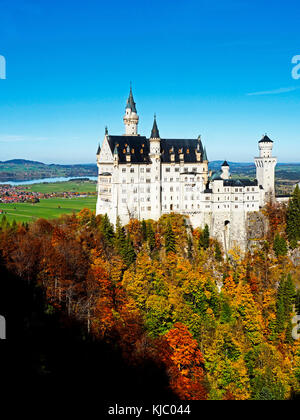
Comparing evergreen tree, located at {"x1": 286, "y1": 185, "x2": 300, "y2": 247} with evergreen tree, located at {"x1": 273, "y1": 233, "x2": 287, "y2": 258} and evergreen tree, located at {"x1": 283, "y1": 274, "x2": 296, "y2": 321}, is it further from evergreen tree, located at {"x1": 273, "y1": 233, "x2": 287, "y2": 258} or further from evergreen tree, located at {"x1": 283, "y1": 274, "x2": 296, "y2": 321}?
evergreen tree, located at {"x1": 283, "y1": 274, "x2": 296, "y2": 321}

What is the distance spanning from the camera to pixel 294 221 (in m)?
71.5

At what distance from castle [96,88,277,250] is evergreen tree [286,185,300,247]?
5505 millimetres

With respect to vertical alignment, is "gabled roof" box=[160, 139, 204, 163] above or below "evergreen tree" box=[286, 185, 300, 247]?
above

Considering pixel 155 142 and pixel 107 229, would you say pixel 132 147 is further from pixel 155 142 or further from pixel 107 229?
pixel 107 229

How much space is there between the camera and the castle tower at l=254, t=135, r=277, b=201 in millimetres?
76438

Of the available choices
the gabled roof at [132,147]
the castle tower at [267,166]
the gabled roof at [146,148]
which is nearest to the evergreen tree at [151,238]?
the gabled roof at [146,148]

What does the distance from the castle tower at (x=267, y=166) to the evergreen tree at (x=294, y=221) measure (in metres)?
5.39

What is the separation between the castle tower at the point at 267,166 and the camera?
76438mm

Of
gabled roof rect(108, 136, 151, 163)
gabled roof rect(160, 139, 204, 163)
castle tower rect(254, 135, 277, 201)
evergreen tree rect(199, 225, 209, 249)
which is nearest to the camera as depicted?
gabled roof rect(108, 136, 151, 163)

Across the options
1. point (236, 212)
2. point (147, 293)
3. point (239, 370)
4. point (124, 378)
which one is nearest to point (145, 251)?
point (147, 293)

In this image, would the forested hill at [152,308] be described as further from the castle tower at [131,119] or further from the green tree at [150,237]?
the castle tower at [131,119]

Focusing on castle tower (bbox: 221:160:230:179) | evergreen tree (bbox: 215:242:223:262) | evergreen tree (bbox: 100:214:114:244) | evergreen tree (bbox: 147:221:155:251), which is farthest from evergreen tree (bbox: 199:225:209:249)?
evergreen tree (bbox: 100:214:114:244)

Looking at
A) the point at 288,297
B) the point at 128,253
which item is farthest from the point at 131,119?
the point at 288,297
